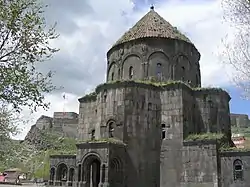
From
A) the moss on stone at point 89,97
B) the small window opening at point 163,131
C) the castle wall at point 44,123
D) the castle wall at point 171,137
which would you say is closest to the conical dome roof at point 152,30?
the moss on stone at point 89,97

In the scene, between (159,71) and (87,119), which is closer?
(159,71)

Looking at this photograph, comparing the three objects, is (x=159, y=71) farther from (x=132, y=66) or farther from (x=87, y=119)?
(x=87, y=119)

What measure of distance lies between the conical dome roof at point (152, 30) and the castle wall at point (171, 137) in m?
6.13

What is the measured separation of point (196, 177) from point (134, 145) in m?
5.04

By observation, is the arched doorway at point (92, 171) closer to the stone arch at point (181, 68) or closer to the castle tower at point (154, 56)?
the castle tower at point (154, 56)

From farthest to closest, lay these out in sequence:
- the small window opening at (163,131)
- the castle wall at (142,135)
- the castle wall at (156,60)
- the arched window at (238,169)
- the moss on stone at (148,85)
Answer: the castle wall at (156,60) → the moss on stone at (148,85) → the small window opening at (163,131) → the castle wall at (142,135) → the arched window at (238,169)

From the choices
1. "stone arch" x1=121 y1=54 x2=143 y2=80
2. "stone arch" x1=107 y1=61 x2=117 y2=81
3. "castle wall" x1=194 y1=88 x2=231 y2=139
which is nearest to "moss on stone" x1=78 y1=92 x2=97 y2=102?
"stone arch" x1=107 y1=61 x2=117 y2=81

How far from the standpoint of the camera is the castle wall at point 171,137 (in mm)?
25625

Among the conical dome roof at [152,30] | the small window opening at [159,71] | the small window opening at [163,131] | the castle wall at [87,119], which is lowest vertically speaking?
the small window opening at [163,131]

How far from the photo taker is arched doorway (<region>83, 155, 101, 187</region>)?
25.1 metres

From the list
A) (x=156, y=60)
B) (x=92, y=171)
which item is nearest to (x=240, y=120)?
(x=156, y=60)

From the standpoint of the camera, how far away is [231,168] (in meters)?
24.5

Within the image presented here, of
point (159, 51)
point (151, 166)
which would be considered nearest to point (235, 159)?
point (151, 166)

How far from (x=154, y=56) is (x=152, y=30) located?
274 cm
